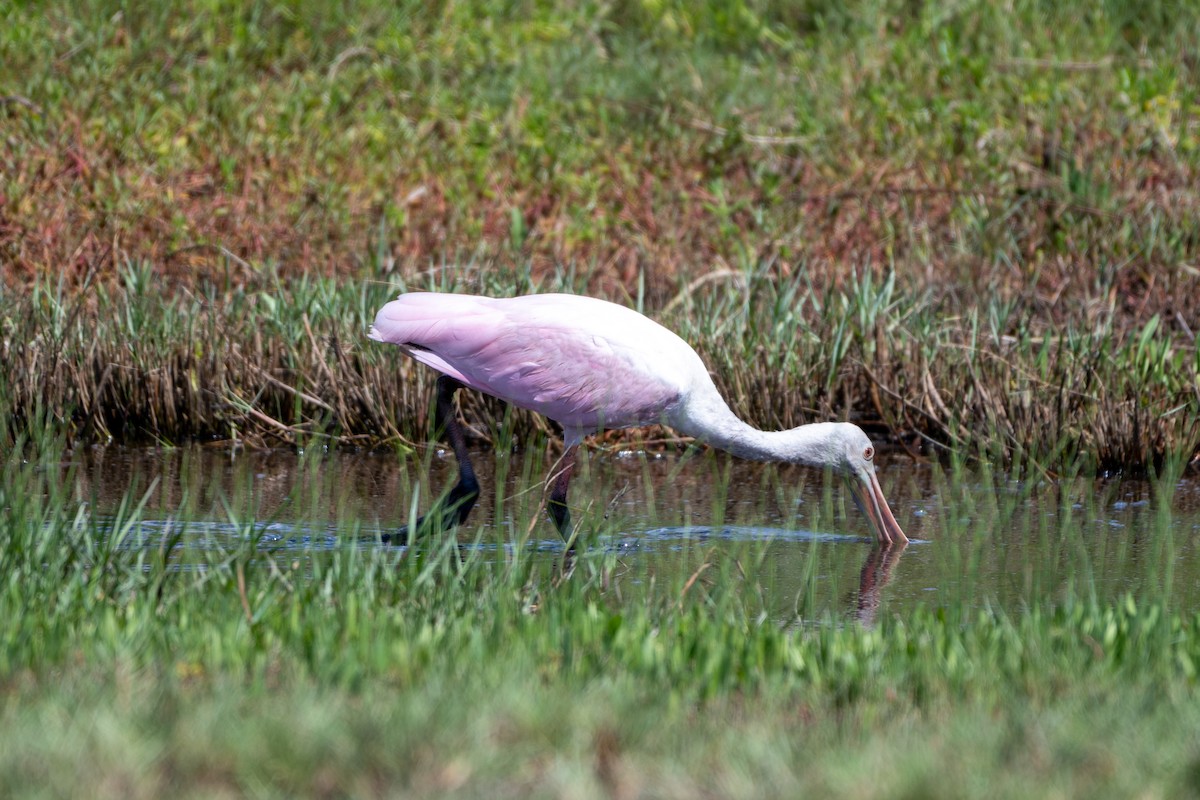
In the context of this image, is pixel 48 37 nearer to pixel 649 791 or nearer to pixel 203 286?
pixel 203 286

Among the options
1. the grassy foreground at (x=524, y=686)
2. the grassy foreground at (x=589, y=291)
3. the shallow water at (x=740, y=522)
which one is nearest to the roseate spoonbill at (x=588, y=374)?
the shallow water at (x=740, y=522)

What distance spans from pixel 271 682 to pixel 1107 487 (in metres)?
4.32

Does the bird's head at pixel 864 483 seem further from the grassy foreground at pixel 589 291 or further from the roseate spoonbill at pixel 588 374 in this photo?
the grassy foreground at pixel 589 291

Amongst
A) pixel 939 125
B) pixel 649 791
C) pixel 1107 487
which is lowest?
pixel 649 791

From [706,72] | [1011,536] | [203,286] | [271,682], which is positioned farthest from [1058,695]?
[706,72]

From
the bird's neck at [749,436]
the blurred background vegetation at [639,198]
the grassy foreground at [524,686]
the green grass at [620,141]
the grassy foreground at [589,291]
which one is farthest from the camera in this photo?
the green grass at [620,141]

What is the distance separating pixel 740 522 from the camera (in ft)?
19.8

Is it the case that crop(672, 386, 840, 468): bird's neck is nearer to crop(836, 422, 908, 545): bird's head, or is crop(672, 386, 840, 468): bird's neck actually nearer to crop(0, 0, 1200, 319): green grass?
crop(836, 422, 908, 545): bird's head

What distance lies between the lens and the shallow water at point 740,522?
461cm

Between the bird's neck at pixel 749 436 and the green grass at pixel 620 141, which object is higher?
the green grass at pixel 620 141

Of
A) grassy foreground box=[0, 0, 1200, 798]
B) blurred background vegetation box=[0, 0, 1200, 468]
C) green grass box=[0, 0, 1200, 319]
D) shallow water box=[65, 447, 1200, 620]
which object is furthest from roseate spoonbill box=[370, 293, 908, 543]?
green grass box=[0, 0, 1200, 319]

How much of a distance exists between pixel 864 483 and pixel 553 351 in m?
1.17

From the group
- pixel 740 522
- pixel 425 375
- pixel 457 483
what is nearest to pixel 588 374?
pixel 457 483

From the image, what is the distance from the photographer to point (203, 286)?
31.6 ft
